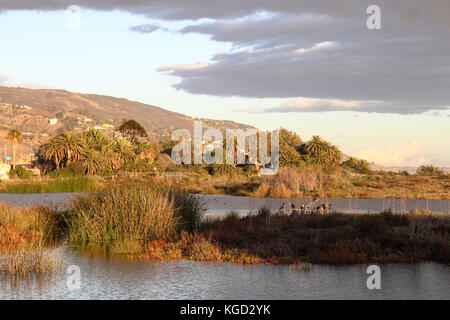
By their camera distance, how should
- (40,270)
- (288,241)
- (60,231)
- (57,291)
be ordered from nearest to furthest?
(57,291) < (40,270) < (288,241) < (60,231)

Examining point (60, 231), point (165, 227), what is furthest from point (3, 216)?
point (165, 227)

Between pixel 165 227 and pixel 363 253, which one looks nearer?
pixel 363 253

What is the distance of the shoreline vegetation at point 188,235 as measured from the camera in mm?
12617

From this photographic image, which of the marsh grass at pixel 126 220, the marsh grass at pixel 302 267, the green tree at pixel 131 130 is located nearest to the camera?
the marsh grass at pixel 302 267

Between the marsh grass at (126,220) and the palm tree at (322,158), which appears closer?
the marsh grass at (126,220)

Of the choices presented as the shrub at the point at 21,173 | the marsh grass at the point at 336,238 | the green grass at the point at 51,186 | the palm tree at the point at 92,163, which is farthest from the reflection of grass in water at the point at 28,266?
the shrub at the point at 21,173

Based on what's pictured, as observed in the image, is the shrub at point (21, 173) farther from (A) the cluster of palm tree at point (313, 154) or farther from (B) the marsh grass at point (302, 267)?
(B) the marsh grass at point (302, 267)

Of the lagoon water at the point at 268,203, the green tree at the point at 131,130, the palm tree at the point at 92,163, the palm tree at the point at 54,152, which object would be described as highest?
the green tree at the point at 131,130

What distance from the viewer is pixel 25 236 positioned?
48.5ft

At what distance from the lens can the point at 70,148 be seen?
46.9 meters

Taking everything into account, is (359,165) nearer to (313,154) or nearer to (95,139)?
(313,154)

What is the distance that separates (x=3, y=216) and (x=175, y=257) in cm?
530
